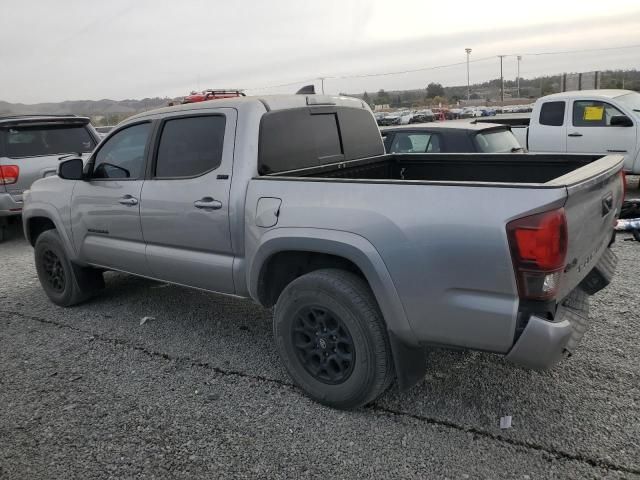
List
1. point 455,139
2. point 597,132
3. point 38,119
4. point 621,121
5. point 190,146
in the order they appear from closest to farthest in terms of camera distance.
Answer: point 190,146, point 455,139, point 38,119, point 621,121, point 597,132

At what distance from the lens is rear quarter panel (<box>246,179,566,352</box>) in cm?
257

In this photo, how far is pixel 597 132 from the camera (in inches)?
404

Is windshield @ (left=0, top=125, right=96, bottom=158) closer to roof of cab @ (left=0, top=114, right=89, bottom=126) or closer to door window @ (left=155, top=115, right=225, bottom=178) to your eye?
roof of cab @ (left=0, top=114, right=89, bottom=126)

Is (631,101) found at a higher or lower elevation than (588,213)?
lower

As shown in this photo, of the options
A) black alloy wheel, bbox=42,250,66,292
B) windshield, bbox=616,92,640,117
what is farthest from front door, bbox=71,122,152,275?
windshield, bbox=616,92,640,117

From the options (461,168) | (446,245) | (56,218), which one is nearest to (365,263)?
(446,245)

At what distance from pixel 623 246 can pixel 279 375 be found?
4743 millimetres

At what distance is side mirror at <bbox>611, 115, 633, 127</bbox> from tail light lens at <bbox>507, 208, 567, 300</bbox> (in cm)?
876

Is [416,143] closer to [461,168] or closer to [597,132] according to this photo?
[461,168]

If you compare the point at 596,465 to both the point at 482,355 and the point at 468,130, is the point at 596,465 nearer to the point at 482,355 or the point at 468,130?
the point at 482,355

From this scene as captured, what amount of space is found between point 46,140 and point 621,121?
32.1 feet

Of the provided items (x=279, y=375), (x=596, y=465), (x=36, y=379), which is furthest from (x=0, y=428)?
(x=596, y=465)

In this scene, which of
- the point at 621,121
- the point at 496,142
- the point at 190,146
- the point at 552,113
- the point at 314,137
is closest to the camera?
the point at 190,146

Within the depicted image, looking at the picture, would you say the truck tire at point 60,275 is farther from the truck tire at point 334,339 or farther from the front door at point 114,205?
the truck tire at point 334,339
